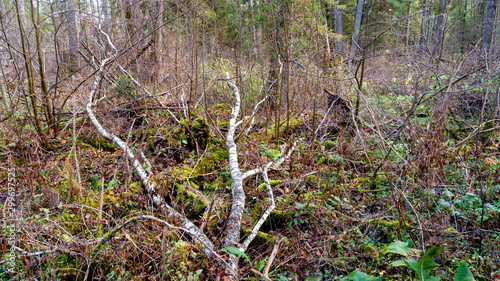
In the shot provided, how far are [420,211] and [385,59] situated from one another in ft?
25.2

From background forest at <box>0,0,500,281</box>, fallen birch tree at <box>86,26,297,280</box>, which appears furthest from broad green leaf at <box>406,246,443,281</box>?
fallen birch tree at <box>86,26,297,280</box>

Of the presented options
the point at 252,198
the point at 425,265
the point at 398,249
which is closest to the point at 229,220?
the point at 252,198

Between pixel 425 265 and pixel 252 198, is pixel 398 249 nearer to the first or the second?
pixel 425 265

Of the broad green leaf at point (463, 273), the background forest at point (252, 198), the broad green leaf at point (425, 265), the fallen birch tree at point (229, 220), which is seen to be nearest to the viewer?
the broad green leaf at point (463, 273)

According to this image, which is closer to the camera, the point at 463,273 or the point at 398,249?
the point at 463,273

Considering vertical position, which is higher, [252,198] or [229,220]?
[229,220]

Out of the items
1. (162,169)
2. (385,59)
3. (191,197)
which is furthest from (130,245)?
(385,59)

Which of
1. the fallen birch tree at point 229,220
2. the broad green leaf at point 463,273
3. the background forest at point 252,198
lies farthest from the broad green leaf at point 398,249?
the fallen birch tree at point 229,220

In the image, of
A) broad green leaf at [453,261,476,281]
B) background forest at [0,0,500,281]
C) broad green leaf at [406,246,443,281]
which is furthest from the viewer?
background forest at [0,0,500,281]

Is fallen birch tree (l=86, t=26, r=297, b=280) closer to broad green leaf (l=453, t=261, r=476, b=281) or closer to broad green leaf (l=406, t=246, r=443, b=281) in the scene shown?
broad green leaf (l=406, t=246, r=443, b=281)

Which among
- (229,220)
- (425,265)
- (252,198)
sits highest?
(425,265)

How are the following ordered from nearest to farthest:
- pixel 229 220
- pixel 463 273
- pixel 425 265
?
pixel 463 273
pixel 425 265
pixel 229 220

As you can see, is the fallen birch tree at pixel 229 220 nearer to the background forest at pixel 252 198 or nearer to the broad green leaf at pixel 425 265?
the background forest at pixel 252 198

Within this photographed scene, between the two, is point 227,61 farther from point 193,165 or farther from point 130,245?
→ point 130,245
